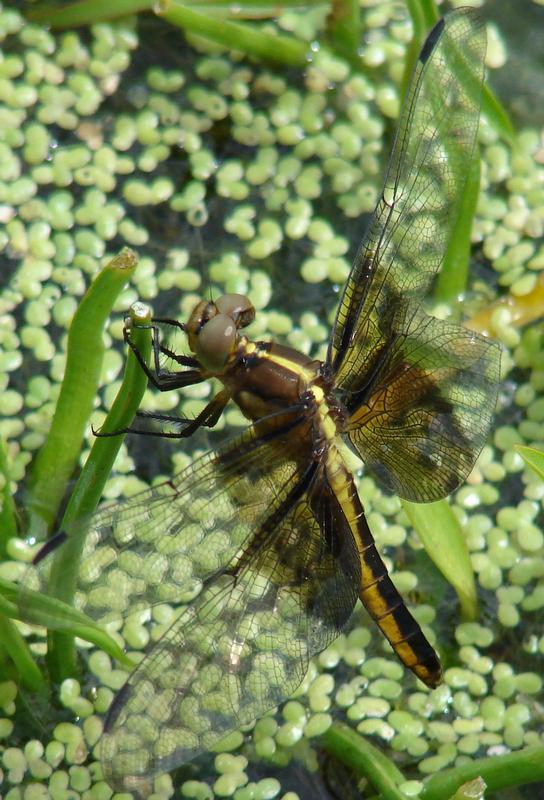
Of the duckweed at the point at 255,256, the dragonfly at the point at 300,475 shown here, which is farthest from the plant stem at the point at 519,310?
the dragonfly at the point at 300,475

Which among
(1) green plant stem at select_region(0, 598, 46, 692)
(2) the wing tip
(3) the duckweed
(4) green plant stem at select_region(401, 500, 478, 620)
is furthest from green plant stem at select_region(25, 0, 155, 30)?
(1) green plant stem at select_region(0, 598, 46, 692)

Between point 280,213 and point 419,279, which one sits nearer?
point 419,279

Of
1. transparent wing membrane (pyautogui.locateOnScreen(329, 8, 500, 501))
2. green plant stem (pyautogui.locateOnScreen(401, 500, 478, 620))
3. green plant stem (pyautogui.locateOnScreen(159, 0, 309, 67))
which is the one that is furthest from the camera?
green plant stem (pyautogui.locateOnScreen(159, 0, 309, 67))

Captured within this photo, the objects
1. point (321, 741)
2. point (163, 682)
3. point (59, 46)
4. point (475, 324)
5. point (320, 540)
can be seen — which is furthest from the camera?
point (59, 46)

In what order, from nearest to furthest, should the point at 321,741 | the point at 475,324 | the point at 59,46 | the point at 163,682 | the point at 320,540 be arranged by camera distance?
the point at 163,682 < the point at 320,540 < the point at 321,741 < the point at 475,324 < the point at 59,46

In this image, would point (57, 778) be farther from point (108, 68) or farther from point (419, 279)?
point (108, 68)

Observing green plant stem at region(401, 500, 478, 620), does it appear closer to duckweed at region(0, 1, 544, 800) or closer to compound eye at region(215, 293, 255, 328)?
duckweed at region(0, 1, 544, 800)

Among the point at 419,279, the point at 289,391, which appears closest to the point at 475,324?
the point at 419,279
